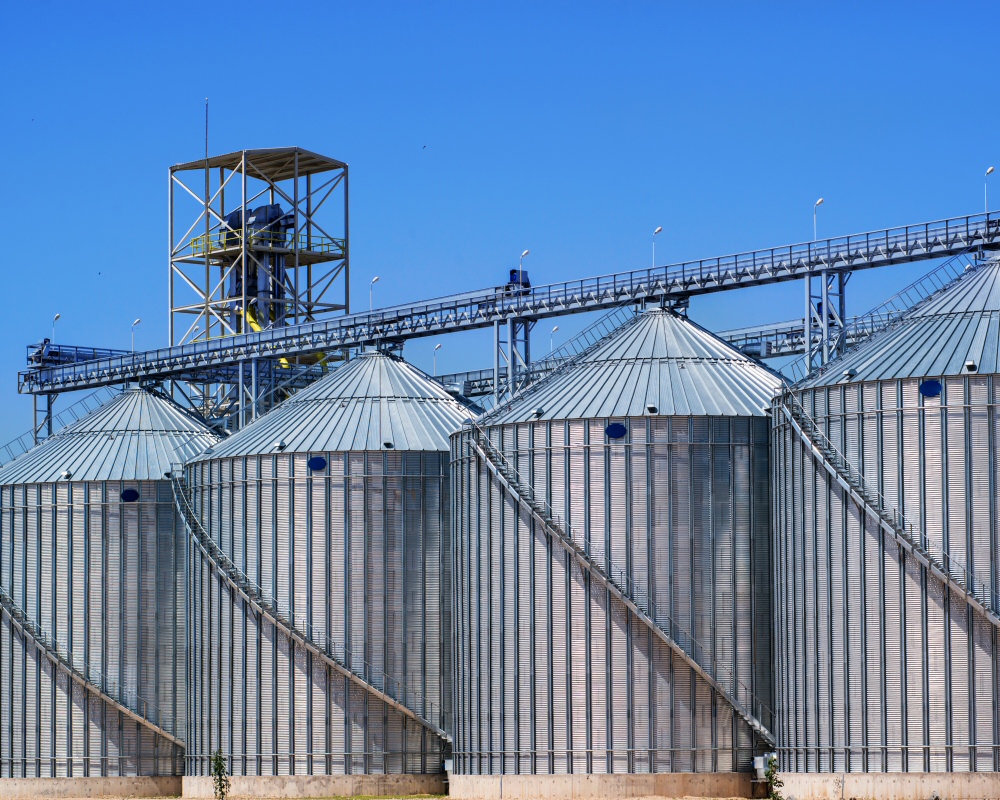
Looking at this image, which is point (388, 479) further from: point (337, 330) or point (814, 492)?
point (814, 492)

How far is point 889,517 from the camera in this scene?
65.3 metres

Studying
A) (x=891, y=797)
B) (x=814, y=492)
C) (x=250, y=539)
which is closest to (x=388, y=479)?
(x=250, y=539)

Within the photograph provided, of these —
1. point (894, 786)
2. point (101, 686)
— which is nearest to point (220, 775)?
point (101, 686)

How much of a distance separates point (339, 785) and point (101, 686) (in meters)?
14.9

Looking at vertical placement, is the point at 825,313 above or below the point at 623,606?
above

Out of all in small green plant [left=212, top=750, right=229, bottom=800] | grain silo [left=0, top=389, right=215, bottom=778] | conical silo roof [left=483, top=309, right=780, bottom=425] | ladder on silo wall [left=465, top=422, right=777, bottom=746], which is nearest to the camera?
ladder on silo wall [left=465, top=422, right=777, bottom=746]

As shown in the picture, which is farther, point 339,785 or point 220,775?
point 339,785

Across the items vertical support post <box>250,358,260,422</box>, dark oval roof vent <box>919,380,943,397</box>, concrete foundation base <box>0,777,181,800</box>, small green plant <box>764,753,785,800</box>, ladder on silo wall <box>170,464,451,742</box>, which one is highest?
vertical support post <box>250,358,260,422</box>

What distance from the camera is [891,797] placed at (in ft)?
211

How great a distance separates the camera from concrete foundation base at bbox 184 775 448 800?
258ft

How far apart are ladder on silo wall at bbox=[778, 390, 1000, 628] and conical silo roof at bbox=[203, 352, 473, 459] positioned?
63.5ft

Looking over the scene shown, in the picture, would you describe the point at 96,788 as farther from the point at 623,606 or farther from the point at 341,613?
the point at 623,606

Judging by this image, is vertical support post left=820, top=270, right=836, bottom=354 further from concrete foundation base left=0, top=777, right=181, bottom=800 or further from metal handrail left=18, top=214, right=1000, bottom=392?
concrete foundation base left=0, top=777, right=181, bottom=800

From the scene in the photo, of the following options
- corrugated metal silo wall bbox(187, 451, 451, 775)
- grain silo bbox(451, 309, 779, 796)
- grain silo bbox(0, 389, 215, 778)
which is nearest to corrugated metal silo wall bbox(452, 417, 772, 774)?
grain silo bbox(451, 309, 779, 796)
